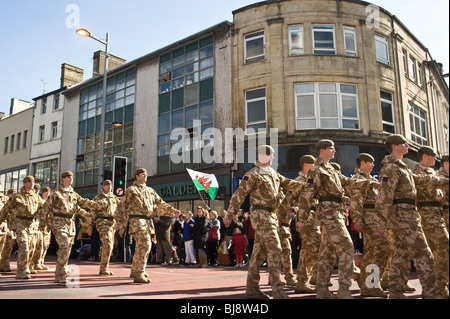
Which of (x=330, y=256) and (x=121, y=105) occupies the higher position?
(x=121, y=105)

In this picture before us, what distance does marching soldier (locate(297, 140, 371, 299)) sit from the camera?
5711 mm

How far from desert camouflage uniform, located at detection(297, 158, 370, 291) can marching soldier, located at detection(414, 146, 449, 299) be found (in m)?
1.06

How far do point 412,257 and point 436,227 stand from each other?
74 centimetres

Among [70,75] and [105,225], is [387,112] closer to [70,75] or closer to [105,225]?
[105,225]

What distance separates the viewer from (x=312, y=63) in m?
22.2

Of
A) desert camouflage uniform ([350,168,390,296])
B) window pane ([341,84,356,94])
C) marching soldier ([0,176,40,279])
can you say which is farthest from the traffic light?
window pane ([341,84,356,94])

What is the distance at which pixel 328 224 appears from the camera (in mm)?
5871

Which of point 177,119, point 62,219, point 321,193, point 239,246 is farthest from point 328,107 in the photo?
point 321,193

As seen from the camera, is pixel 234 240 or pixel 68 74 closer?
pixel 234 240

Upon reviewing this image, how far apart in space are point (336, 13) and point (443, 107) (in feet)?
54.2

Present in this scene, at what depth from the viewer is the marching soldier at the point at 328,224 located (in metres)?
5.71
